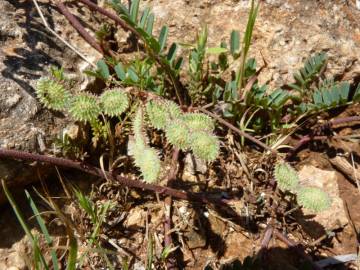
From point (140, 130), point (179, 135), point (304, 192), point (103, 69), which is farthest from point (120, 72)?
point (304, 192)

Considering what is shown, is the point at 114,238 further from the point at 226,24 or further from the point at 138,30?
the point at 226,24

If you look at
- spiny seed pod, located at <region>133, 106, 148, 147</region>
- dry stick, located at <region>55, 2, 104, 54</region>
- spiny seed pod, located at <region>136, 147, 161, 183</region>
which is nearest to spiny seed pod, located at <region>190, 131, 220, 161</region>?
spiny seed pod, located at <region>136, 147, 161, 183</region>

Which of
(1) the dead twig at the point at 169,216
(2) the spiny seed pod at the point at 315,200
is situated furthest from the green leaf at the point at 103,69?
(2) the spiny seed pod at the point at 315,200

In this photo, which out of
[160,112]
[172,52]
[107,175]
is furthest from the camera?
[172,52]

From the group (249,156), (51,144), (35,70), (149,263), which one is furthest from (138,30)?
(149,263)

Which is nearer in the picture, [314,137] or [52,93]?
[52,93]

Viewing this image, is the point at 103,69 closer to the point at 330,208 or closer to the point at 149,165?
the point at 149,165

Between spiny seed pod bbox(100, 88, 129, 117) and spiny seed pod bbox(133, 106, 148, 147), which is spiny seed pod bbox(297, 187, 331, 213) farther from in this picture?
spiny seed pod bbox(100, 88, 129, 117)
